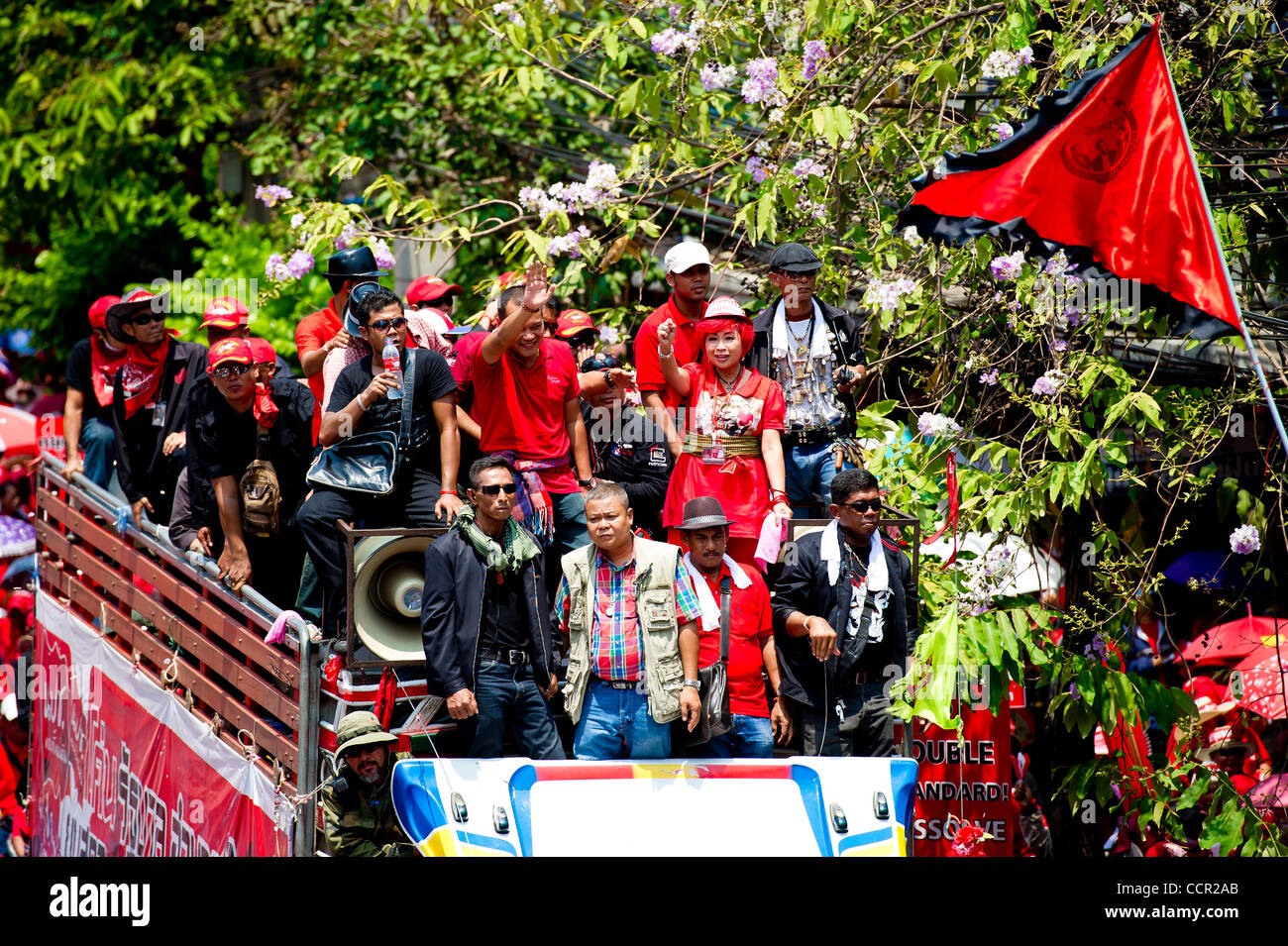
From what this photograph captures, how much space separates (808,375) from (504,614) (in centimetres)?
213

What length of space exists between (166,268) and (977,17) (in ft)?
34.4

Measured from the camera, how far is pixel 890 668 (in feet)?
24.7

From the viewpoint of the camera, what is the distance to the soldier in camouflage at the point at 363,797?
709 centimetres

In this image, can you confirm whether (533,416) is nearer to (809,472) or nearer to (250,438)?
(809,472)

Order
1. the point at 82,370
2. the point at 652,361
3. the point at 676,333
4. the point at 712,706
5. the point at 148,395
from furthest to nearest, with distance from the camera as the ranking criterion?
the point at 82,370 → the point at 148,395 → the point at 676,333 → the point at 652,361 → the point at 712,706

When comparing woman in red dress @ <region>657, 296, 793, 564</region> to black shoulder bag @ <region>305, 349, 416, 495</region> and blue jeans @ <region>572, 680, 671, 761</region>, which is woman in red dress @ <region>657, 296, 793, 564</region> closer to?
blue jeans @ <region>572, 680, 671, 761</region>

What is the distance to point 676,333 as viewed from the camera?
27.1 ft

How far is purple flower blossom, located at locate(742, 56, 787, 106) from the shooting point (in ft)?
27.9

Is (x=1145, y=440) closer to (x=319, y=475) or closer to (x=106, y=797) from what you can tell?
(x=319, y=475)

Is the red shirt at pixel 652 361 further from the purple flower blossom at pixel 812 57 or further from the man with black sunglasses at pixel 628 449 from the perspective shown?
the purple flower blossom at pixel 812 57

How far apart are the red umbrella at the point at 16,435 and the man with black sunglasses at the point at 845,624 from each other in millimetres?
9641

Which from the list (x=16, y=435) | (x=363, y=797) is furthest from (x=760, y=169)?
(x=16, y=435)

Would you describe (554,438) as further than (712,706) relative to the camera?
Yes

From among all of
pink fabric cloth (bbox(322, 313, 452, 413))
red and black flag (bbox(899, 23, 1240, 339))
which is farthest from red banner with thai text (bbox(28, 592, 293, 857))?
red and black flag (bbox(899, 23, 1240, 339))
